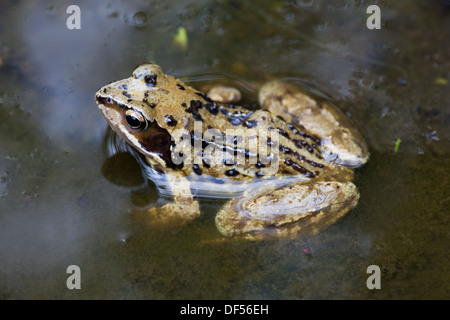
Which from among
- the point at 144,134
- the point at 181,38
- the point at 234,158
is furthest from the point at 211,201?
the point at 181,38

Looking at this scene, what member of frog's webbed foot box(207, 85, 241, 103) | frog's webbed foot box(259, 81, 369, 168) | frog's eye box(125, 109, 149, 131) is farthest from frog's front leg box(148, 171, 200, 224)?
frog's webbed foot box(259, 81, 369, 168)

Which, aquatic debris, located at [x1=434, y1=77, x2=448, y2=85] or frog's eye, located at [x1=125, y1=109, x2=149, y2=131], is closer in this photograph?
frog's eye, located at [x1=125, y1=109, x2=149, y2=131]

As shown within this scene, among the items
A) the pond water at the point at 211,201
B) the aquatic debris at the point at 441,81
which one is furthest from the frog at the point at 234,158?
the aquatic debris at the point at 441,81

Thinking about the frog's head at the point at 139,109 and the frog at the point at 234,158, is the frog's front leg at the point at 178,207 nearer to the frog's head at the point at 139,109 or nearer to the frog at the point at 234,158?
the frog at the point at 234,158

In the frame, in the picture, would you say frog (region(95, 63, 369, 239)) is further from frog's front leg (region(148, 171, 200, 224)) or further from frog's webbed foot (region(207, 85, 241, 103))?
frog's webbed foot (region(207, 85, 241, 103))
